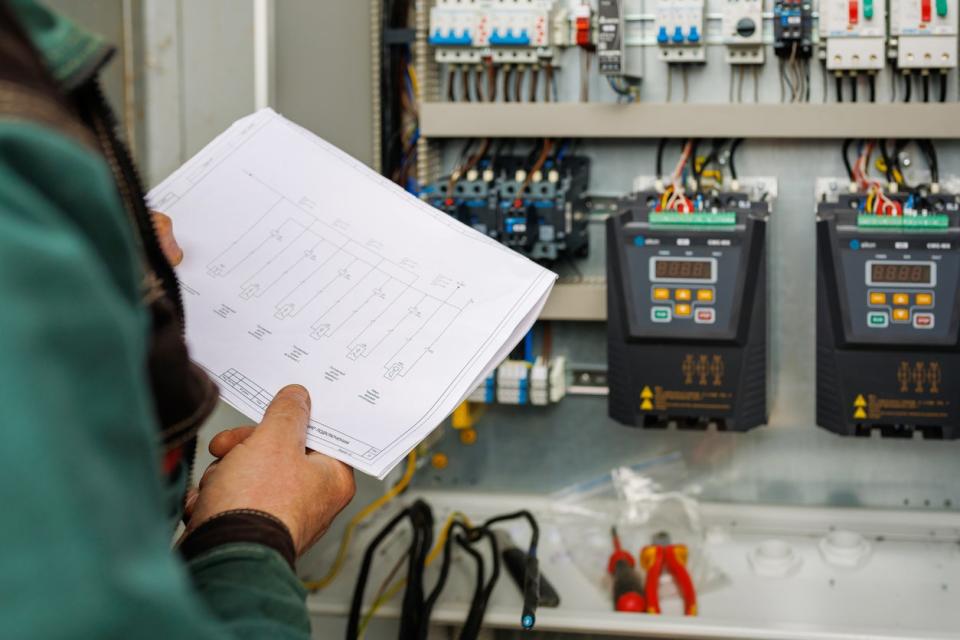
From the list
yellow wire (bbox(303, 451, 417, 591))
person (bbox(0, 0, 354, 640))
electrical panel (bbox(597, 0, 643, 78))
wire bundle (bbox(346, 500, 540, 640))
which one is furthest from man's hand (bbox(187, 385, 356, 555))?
electrical panel (bbox(597, 0, 643, 78))

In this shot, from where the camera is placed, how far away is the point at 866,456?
228 centimetres

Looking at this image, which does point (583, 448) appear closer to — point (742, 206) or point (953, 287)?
point (742, 206)

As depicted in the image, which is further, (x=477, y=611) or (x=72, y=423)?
(x=477, y=611)

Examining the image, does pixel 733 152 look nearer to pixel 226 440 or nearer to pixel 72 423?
pixel 226 440

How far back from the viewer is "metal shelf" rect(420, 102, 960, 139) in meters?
2.00

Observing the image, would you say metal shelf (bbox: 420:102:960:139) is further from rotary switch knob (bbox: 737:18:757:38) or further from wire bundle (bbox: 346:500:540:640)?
wire bundle (bbox: 346:500:540:640)

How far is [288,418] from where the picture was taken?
0.88m

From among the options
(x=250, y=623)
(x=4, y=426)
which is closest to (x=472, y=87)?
(x=250, y=623)

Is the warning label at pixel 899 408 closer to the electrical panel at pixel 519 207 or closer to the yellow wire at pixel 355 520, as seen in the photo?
the electrical panel at pixel 519 207

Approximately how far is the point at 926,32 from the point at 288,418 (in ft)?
5.48

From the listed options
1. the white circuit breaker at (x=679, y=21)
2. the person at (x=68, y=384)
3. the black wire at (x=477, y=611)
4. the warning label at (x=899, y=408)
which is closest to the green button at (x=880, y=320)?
the warning label at (x=899, y=408)

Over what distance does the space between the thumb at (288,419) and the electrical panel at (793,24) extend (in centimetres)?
153

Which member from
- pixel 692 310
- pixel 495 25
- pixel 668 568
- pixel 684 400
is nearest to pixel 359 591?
pixel 668 568

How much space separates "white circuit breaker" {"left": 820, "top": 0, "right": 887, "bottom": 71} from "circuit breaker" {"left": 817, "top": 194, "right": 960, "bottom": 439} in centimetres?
32
